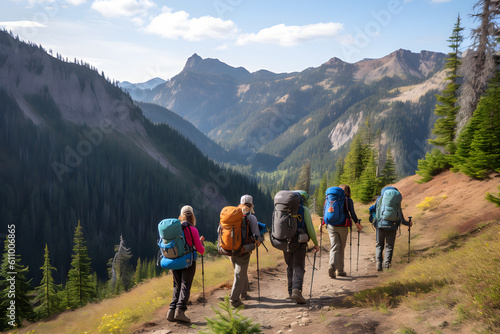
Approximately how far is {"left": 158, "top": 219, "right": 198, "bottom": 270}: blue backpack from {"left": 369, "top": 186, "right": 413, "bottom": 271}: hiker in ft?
20.4

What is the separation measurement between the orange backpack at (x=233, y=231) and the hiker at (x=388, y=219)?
191 inches

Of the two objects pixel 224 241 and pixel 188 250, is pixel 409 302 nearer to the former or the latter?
pixel 224 241

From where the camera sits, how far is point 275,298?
26.1ft

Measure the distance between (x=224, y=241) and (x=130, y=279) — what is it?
42.5 m

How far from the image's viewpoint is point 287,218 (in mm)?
6879

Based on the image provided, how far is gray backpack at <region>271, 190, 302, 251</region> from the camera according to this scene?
6.84 m

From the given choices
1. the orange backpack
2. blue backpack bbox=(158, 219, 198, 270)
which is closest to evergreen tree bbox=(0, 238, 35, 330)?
blue backpack bbox=(158, 219, 198, 270)

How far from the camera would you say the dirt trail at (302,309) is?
18.6 ft

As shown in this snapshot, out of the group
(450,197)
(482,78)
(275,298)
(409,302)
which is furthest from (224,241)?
(482,78)

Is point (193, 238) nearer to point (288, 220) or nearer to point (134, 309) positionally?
point (288, 220)

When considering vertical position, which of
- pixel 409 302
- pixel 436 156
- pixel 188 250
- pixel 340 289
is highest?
pixel 436 156

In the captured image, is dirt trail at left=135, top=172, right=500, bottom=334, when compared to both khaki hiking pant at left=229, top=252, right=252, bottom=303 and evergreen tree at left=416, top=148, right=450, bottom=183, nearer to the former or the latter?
khaki hiking pant at left=229, top=252, right=252, bottom=303

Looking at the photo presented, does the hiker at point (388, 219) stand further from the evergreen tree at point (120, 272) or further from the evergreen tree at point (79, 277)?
the evergreen tree at point (120, 272)

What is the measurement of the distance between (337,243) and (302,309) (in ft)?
8.87
